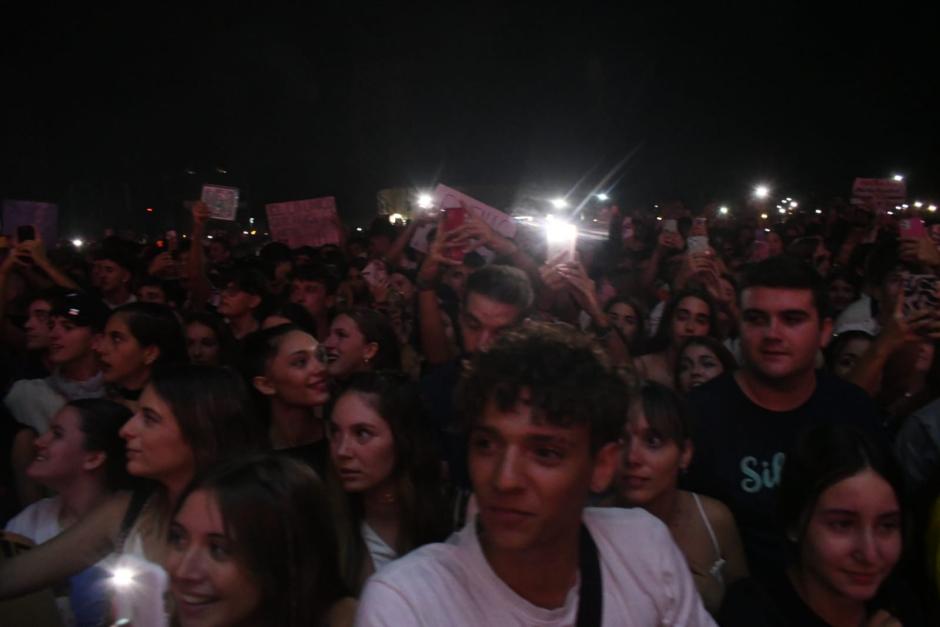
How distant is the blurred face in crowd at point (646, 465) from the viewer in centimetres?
289

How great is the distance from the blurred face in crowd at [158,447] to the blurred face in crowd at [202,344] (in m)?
2.26

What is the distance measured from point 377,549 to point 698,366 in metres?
2.21

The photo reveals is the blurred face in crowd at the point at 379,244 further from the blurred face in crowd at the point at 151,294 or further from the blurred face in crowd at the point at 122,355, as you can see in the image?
the blurred face in crowd at the point at 122,355

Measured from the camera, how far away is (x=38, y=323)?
196 inches

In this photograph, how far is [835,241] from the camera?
11.4 m

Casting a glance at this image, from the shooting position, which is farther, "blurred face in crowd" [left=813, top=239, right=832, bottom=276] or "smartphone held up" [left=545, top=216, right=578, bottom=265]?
"blurred face in crowd" [left=813, top=239, right=832, bottom=276]

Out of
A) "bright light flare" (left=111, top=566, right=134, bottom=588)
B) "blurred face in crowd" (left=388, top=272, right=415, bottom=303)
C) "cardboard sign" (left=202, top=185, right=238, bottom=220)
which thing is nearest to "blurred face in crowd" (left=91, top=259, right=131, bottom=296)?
"blurred face in crowd" (left=388, top=272, right=415, bottom=303)

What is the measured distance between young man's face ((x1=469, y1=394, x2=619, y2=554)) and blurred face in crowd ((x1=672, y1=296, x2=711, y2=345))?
3.41 meters

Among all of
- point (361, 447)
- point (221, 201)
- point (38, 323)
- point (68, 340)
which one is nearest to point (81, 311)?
point (68, 340)

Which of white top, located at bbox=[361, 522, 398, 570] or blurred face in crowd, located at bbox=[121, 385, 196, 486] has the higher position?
blurred face in crowd, located at bbox=[121, 385, 196, 486]

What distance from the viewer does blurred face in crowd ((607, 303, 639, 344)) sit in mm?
5766

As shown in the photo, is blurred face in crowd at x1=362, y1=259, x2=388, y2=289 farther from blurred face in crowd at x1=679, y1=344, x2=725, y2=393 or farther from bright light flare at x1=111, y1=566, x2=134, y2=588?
bright light flare at x1=111, y1=566, x2=134, y2=588

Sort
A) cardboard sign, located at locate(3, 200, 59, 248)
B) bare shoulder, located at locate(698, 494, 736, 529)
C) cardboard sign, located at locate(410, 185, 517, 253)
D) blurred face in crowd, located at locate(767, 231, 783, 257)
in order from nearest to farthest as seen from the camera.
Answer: bare shoulder, located at locate(698, 494, 736, 529) → cardboard sign, located at locate(410, 185, 517, 253) → cardboard sign, located at locate(3, 200, 59, 248) → blurred face in crowd, located at locate(767, 231, 783, 257)

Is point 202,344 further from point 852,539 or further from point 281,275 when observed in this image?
point 852,539
